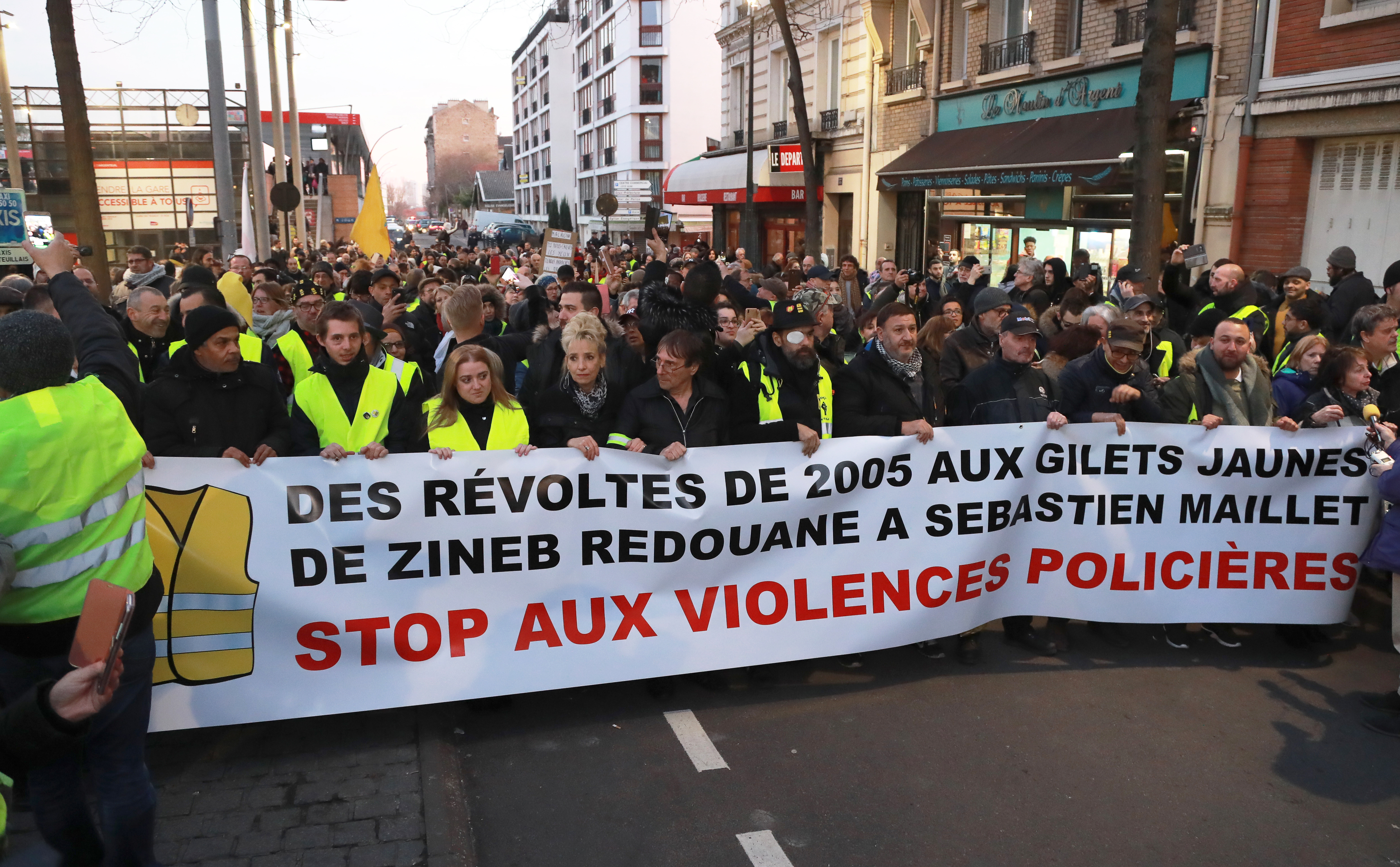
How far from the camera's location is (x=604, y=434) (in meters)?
5.17

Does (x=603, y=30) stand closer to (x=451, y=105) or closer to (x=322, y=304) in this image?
(x=322, y=304)

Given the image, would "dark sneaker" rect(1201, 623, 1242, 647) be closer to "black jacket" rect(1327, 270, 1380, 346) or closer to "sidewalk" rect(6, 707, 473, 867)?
"sidewalk" rect(6, 707, 473, 867)

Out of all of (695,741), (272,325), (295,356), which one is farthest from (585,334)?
(272,325)

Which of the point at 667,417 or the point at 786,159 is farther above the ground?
the point at 786,159

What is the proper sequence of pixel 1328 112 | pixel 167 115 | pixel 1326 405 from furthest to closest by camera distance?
pixel 167 115 < pixel 1328 112 < pixel 1326 405

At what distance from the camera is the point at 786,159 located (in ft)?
93.2

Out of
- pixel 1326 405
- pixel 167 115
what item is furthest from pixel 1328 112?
pixel 167 115

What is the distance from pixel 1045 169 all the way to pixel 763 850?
14.9 m

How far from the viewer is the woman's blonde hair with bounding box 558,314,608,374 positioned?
16.9 feet

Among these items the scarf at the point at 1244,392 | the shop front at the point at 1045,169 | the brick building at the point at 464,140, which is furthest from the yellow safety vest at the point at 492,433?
the brick building at the point at 464,140

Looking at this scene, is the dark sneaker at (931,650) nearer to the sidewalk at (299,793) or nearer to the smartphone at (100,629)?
the sidewalk at (299,793)

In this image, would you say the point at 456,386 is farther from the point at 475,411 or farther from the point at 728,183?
the point at 728,183

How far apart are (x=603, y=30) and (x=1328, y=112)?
5977cm

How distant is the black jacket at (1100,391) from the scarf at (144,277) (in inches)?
289
